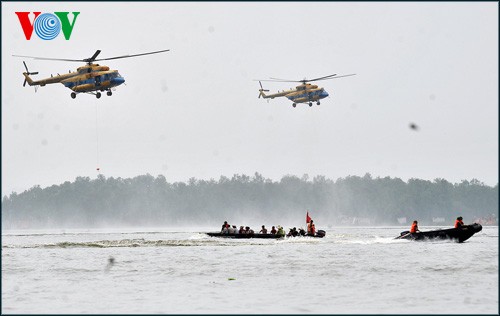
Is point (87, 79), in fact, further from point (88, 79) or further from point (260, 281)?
point (260, 281)

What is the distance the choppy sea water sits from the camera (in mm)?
27109

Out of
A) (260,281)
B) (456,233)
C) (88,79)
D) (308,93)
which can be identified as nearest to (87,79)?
(88,79)

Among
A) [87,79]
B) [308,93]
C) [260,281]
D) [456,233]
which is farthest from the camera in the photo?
[308,93]

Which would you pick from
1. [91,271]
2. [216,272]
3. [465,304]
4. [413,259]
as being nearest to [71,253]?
[91,271]

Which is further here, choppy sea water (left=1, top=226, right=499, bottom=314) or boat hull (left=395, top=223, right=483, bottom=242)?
boat hull (left=395, top=223, right=483, bottom=242)

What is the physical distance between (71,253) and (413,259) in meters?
23.7

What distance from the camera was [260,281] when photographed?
116 feet

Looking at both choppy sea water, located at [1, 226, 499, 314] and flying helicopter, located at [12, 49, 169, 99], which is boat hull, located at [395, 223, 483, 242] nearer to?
choppy sea water, located at [1, 226, 499, 314]

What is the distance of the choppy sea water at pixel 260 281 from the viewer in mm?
27109

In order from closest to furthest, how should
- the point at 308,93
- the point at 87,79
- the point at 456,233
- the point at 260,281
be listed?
the point at 260,281, the point at 456,233, the point at 87,79, the point at 308,93

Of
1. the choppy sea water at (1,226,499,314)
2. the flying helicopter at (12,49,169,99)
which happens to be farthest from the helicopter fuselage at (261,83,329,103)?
the choppy sea water at (1,226,499,314)

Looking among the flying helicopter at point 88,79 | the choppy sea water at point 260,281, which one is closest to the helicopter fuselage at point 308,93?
the flying helicopter at point 88,79

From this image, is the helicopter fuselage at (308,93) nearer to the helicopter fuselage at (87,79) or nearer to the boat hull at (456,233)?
the helicopter fuselage at (87,79)

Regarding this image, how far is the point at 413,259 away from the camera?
44.7 metres
